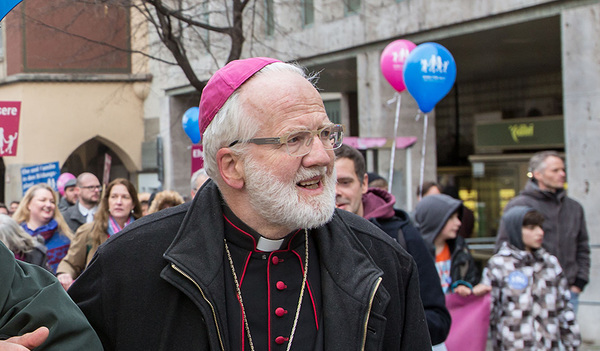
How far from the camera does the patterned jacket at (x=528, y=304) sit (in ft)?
20.1

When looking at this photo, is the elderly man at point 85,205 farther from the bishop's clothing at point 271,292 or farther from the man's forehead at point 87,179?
the bishop's clothing at point 271,292

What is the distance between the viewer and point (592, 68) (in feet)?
32.1

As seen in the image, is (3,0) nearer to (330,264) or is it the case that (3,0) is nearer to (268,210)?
(268,210)

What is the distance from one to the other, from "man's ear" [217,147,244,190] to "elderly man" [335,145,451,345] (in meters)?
1.49

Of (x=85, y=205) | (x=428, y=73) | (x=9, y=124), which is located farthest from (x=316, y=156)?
(x=428, y=73)

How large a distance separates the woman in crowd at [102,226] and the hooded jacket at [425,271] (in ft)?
8.37

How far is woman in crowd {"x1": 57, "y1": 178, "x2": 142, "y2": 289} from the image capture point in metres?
6.37

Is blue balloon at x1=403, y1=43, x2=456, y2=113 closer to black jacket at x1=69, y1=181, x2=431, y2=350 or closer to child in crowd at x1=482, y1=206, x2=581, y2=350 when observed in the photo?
child in crowd at x1=482, y1=206, x2=581, y2=350

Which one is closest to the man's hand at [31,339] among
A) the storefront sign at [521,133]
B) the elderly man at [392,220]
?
the elderly man at [392,220]

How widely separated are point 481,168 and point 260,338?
14.1 meters

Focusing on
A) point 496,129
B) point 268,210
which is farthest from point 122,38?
point 268,210

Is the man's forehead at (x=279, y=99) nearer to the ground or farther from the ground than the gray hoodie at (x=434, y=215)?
farther from the ground

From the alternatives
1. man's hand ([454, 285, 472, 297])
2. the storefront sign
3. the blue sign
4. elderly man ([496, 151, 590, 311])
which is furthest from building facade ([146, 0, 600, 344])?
man's hand ([454, 285, 472, 297])

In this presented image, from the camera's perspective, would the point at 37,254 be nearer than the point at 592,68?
Yes
